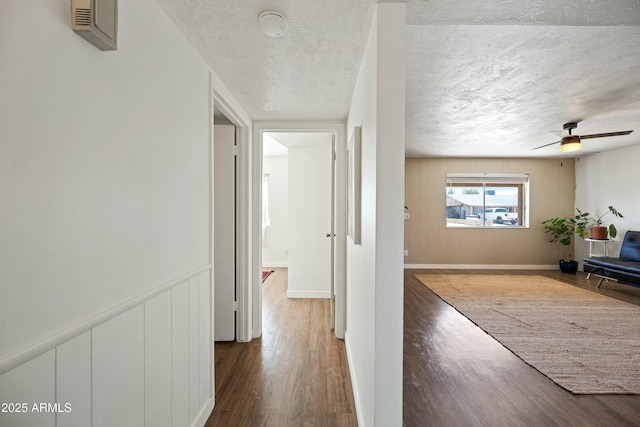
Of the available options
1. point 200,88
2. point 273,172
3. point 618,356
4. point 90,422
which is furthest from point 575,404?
point 273,172

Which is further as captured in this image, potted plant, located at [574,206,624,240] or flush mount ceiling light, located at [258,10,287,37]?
potted plant, located at [574,206,624,240]

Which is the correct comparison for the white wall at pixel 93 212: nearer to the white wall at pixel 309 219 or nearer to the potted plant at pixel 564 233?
the white wall at pixel 309 219

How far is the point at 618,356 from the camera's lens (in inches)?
103

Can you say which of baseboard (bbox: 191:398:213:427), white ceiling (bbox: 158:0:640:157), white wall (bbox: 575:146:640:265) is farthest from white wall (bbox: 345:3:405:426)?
white wall (bbox: 575:146:640:265)

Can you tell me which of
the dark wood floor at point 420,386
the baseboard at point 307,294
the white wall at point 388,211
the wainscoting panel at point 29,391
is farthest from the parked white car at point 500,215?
the wainscoting panel at point 29,391

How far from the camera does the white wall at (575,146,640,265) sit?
533 cm

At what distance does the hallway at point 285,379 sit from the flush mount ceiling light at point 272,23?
2267 mm

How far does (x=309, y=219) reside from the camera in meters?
4.70

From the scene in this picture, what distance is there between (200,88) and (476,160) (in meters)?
6.47

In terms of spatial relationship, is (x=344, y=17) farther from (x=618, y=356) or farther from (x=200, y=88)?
(x=618, y=356)

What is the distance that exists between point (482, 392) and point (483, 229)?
17.2 ft

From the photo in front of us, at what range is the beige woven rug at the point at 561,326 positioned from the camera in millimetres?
2354

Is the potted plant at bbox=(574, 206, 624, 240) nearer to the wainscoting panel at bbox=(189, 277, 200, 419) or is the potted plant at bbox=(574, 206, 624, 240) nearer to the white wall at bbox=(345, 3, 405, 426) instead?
the white wall at bbox=(345, 3, 405, 426)

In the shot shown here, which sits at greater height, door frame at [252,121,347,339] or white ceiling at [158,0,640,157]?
white ceiling at [158,0,640,157]
